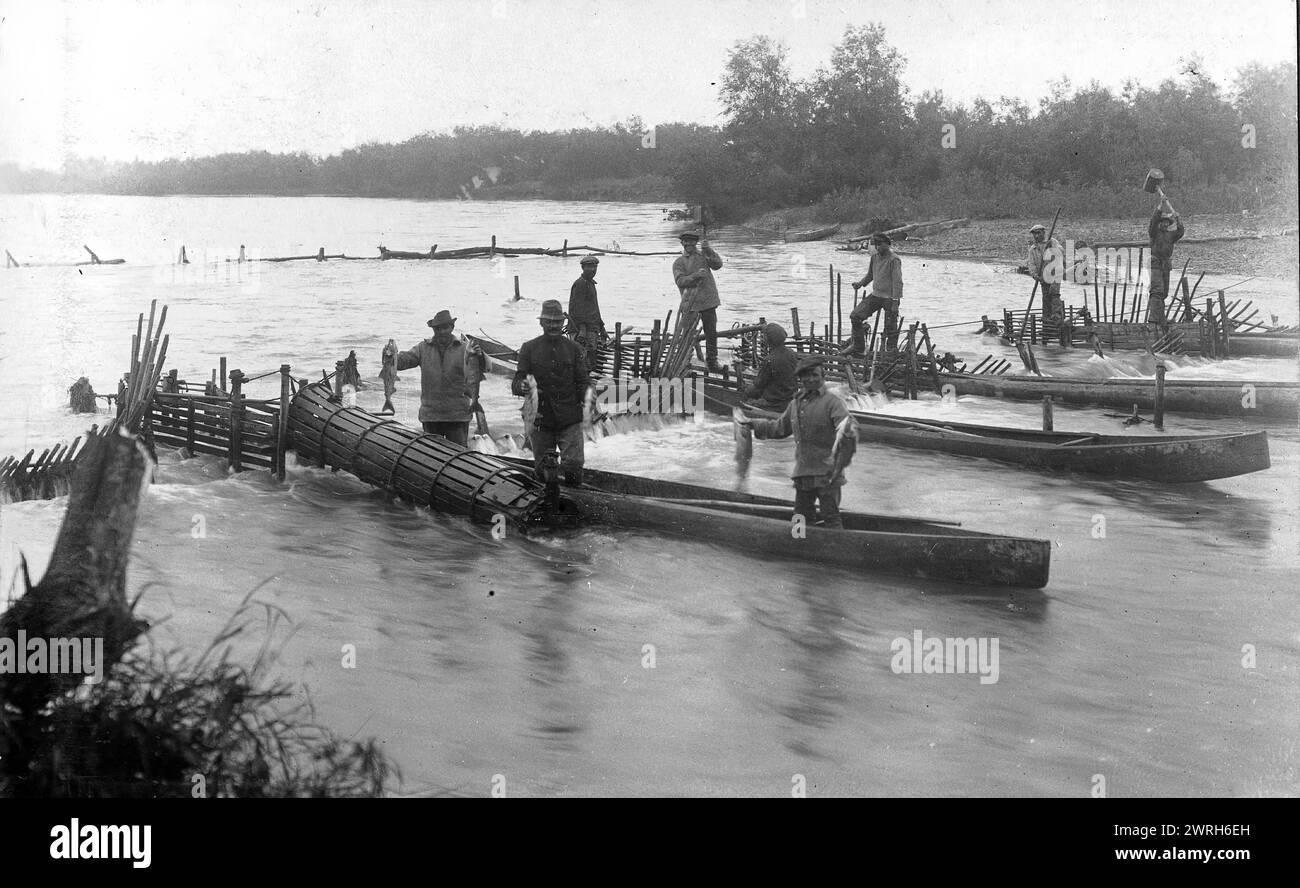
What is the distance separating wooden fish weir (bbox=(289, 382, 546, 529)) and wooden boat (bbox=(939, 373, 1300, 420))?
7970 mm

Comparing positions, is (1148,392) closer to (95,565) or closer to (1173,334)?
(1173,334)

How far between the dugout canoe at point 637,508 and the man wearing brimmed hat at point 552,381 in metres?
0.50

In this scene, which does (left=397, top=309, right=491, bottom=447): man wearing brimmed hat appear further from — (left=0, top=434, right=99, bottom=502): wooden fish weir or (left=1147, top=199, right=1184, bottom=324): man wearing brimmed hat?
(left=1147, top=199, right=1184, bottom=324): man wearing brimmed hat

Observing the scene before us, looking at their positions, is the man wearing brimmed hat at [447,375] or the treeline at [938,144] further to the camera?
the treeline at [938,144]

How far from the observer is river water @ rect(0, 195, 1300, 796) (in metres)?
6.09

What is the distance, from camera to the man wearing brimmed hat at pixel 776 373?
994 centimetres

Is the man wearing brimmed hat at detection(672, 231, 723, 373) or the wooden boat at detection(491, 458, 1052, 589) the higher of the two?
the man wearing brimmed hat at detection(672, 231, 723, 373)

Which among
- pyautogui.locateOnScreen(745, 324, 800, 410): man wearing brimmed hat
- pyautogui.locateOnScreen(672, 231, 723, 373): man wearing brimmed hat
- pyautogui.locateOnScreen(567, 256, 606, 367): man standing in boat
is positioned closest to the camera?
pyautogui.locateOnScreen(745, 324, 800, 410): man wearing brimmed hat

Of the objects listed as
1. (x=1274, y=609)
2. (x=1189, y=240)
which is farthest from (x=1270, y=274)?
(x=1274, y=609)

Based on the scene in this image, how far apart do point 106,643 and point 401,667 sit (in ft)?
7.03

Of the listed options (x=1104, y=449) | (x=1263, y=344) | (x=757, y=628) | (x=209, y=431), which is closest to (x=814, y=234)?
(x=1263, y=344)

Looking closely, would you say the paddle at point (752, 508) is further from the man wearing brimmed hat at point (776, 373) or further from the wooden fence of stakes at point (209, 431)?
the wooden fence of stakes at point (209, 431)

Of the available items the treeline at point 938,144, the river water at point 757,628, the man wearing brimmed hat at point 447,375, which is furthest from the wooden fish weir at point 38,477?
the treeline at point 938,144

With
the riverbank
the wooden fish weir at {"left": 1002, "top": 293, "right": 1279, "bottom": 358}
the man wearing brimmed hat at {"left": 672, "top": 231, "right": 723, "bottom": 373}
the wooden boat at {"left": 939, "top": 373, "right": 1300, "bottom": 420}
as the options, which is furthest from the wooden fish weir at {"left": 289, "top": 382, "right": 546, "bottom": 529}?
the riverbank
